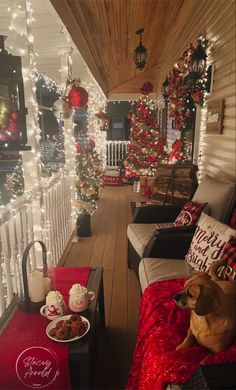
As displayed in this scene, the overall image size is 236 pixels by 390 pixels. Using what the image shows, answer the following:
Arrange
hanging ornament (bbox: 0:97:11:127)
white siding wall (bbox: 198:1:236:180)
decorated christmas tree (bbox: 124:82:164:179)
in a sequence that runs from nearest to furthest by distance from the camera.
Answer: hanging ornament (bbox: 0:97:11:127) → white siding wall (bbox: 198:1:236:180) → decorated christmas tree (bbox: 124:82:164:179)

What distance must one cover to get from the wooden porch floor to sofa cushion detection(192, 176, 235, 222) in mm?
1036

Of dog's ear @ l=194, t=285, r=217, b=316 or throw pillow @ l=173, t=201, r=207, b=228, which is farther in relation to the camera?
throw pillow @ l=173, t=201, r=207, b=228

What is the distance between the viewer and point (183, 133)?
14.5ft

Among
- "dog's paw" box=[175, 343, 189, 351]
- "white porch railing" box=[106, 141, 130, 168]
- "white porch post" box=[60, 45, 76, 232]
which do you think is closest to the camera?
"dog's paw" box=[175, 343, 189, 351]

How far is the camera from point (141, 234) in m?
2.67

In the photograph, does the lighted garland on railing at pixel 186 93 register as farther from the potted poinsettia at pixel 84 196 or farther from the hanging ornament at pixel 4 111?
the hanging ornament at pixel 4 111

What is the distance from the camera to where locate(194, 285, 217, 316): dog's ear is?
1.14 meters

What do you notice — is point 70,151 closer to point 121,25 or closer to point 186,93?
point 186,93

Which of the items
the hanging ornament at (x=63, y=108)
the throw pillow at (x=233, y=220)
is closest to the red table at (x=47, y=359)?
the throw pillow at (x=233, y=220)

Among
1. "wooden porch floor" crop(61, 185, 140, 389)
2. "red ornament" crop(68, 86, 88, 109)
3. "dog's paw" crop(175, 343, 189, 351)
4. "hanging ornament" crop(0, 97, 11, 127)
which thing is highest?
"red ornament" crop(68, 86, 88, 109)

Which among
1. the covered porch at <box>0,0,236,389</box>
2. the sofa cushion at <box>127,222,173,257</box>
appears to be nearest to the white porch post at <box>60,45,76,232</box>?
the covered porch at <box>0,0,236,389</box>

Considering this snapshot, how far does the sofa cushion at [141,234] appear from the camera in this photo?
8.15 ft

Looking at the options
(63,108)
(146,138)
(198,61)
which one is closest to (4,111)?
(63,108)

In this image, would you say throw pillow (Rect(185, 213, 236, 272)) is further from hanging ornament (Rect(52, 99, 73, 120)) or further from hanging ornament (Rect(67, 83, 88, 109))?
hanging ornament (Rect(52, 99, 73, 120))
